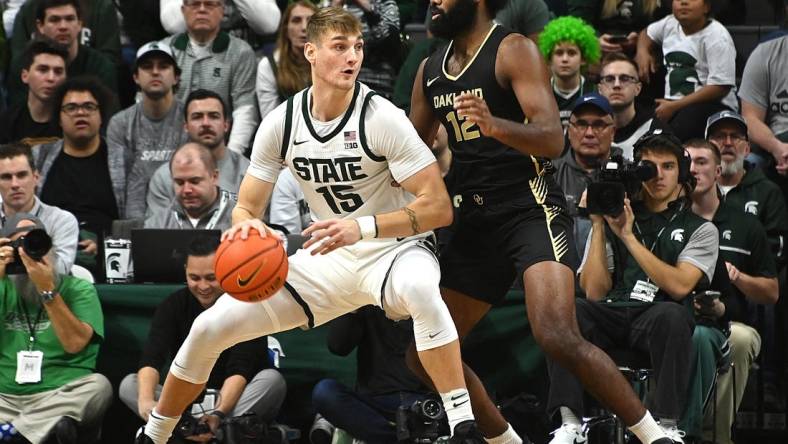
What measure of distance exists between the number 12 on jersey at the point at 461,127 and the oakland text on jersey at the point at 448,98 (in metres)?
0.05

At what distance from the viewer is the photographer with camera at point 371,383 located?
24.6 ft

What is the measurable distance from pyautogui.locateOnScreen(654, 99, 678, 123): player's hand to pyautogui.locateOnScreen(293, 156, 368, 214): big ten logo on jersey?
14.2ft

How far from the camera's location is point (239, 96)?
1038 cm

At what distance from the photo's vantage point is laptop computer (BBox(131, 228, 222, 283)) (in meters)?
7.85

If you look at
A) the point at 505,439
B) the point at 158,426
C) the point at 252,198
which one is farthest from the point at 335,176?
the point at 505,439

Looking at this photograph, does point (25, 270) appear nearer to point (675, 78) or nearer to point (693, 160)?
point (693, 160)

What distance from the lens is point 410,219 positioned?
588 cm

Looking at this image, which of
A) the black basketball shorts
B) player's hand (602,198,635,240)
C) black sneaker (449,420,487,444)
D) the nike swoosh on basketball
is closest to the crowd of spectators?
player's hand (602,198,635,240)

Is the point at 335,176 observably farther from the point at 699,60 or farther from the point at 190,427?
the point at 699,60

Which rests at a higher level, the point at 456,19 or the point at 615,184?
the point at 456,19

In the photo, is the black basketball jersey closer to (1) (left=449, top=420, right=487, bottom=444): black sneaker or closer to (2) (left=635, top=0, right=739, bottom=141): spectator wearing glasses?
(1) (left=449, top=420, right=487, bottom=444): black sneaker

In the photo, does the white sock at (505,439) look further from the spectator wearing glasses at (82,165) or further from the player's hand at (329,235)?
the spectator wearing glasses at (82,165)

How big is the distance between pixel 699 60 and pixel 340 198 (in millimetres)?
4840

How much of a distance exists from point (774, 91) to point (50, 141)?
543cm
